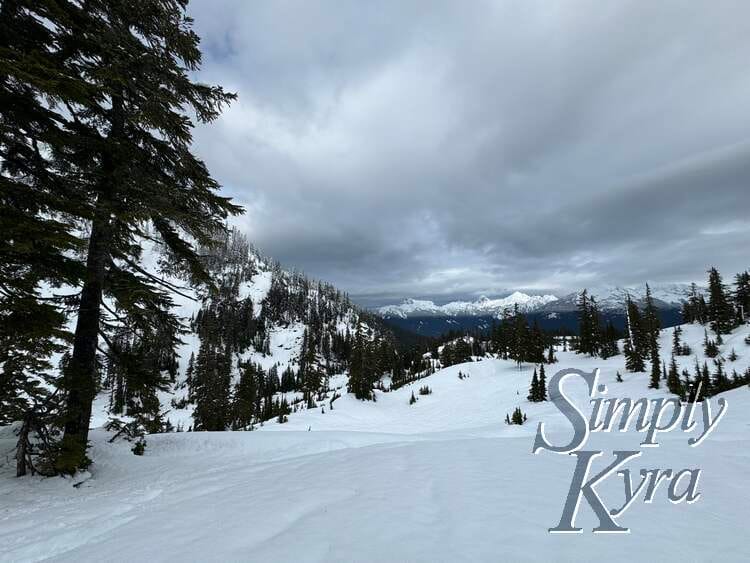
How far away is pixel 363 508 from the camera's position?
14.3 feet

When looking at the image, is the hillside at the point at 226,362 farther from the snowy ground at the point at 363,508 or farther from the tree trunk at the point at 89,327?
the snowy ground at the point at 363,508

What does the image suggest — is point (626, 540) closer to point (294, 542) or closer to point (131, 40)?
point (294, 542)

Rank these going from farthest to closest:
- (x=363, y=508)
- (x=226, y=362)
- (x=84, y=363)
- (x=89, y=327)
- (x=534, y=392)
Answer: (x=226, y=362)
(x=534, y=392)
(x=89, y=327)
(x=84, y=363)
(x=363, y=508)

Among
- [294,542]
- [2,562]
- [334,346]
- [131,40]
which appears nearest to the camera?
[294,542]

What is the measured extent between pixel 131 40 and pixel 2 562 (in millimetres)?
9524

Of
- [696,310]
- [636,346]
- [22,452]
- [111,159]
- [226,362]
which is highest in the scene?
[696,310]

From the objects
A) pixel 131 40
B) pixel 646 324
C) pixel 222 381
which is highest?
pixel 131 40

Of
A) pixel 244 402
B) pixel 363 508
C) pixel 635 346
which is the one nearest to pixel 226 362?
pixel 244 402

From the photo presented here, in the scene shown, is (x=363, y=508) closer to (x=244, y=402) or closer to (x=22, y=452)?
(x=22, y=452)

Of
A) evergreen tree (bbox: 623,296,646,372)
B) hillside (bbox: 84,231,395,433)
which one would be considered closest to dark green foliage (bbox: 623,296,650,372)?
evergreen tree (bbox: 623,296,646,372)

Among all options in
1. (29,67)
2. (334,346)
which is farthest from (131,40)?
(334,346)

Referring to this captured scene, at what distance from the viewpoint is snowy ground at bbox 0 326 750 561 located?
3.28 meters

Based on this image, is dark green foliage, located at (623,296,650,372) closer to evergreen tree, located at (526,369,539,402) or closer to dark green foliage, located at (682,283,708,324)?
evergreen tree, located at (526,369,539,402)

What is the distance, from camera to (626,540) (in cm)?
335
